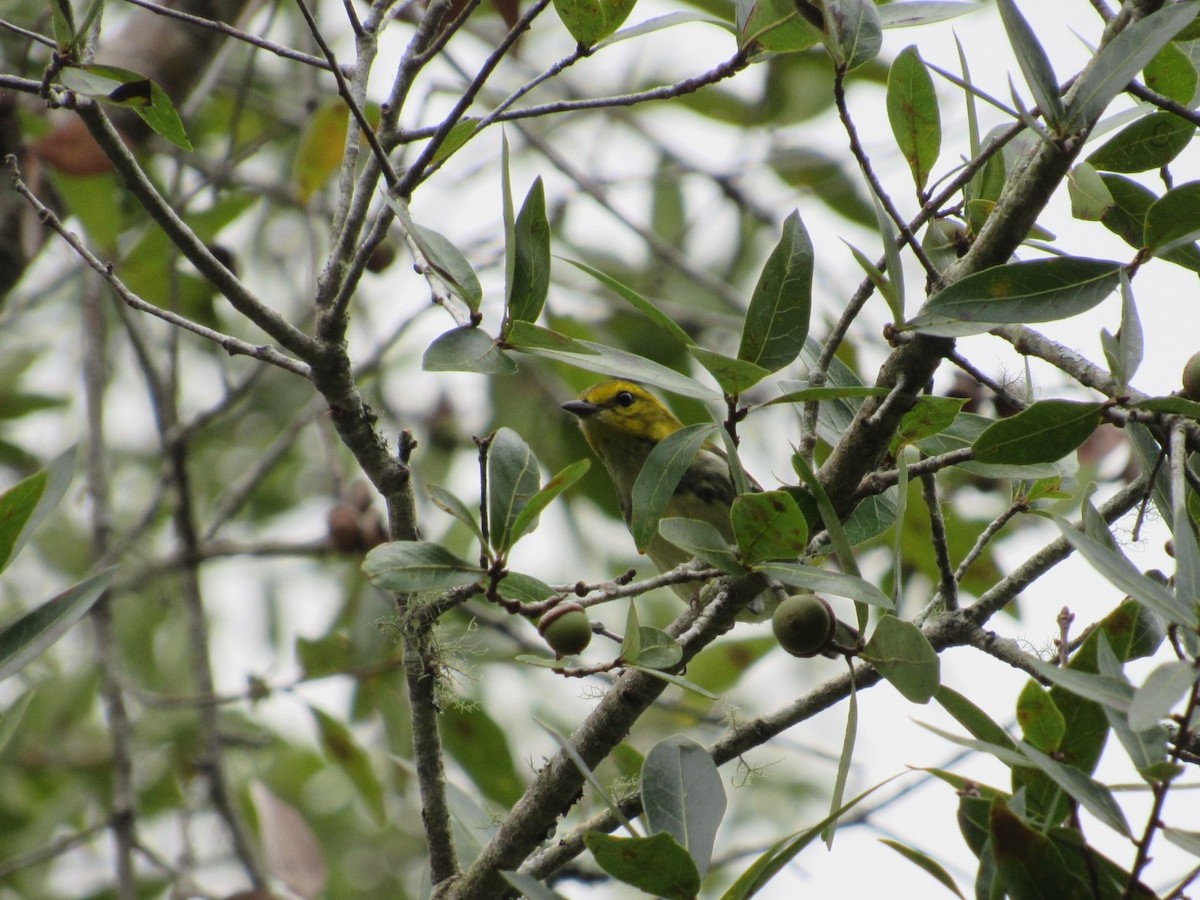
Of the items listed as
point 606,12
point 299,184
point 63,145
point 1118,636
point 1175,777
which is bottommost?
point 1175,777

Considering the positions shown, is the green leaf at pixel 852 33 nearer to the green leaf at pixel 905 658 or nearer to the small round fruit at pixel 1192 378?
the small round fruit at pixel 1192 378

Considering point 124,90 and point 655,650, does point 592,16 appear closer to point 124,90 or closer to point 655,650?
point 124,90

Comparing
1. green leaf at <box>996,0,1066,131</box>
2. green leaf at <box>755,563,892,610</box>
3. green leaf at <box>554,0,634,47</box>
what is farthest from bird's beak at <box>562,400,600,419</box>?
green leaf at <box>996,0,1066,131</box>

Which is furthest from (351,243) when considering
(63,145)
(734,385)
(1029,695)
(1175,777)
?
(63,145)

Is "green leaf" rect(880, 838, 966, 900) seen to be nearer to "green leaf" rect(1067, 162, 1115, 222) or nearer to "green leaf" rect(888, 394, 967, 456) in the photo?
"green leaf" rect(888, 394, 967, 456)

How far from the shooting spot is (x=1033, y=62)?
198 centimetres

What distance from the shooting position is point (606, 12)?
99.7 inches

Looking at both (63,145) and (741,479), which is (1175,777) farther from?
(63,145)

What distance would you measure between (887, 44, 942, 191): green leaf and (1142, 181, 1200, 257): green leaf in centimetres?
44

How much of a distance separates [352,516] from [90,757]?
2.66m

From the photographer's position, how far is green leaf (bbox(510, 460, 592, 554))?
6.63 feet

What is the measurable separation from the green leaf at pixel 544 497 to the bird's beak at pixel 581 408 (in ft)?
12.0

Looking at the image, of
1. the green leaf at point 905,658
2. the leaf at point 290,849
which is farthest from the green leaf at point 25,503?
the leaf at point 290,849

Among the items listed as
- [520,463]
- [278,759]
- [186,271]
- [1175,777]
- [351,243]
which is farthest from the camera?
[278,759]
